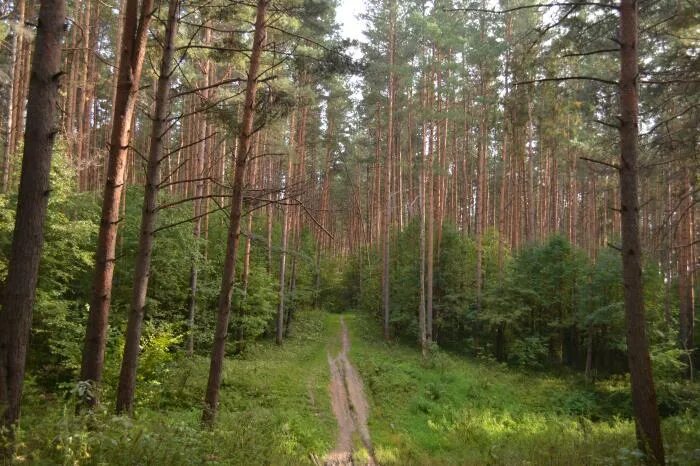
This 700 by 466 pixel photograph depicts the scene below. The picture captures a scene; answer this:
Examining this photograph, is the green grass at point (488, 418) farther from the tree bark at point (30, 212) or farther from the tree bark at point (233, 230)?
the tree bark at point (30, 212)

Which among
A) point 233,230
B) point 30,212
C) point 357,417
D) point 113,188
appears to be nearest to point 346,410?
point 357,417

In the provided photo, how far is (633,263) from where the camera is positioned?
621 cm

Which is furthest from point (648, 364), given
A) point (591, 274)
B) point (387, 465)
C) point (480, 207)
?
point (480, 207)

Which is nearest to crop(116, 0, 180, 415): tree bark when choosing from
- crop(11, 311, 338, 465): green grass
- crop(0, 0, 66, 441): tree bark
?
crop(11, 311, 338, 465): green grass

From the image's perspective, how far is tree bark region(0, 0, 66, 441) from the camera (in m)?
3.88

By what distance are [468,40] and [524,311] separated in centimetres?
1287

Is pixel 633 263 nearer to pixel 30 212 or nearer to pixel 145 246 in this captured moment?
pixel 145 246

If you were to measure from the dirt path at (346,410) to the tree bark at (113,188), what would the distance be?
A: 546 cm

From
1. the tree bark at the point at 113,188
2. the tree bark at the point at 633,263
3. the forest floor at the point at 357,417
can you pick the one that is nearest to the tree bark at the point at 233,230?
the forest floor at the point at 357,417

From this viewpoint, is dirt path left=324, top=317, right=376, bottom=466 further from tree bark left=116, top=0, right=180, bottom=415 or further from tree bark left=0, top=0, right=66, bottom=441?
tree bark left=0, top=0, right=66, bottom=441

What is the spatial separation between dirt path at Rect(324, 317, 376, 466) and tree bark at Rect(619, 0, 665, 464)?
212 inches

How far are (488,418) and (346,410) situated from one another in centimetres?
396

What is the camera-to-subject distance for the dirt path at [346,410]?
32.0 ft

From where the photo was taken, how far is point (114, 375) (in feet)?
29.6
